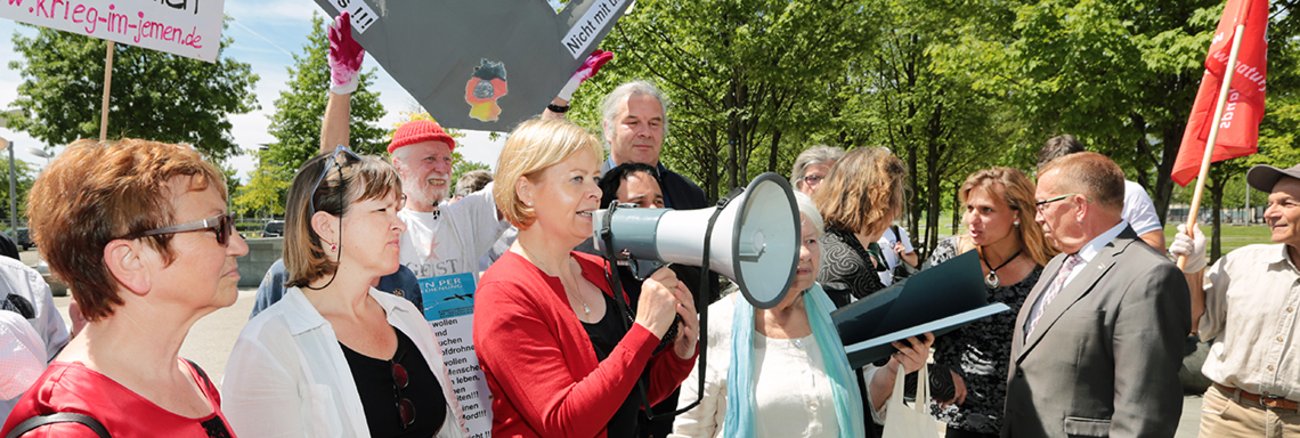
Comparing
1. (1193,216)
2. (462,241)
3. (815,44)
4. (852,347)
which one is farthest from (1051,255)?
(815,44)

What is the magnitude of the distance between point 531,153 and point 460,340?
103 centimetres

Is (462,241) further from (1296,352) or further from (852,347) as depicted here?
(1296,352)

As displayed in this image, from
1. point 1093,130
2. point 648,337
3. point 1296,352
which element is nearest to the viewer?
point 648,337

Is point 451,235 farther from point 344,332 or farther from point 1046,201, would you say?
point 1046,201

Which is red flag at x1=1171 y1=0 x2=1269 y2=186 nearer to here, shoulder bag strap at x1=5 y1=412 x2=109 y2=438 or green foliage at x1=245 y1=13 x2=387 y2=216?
shoulder bag strap at x1=5 y1=412 x2=109 y2=438

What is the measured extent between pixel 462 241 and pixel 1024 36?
11.8m

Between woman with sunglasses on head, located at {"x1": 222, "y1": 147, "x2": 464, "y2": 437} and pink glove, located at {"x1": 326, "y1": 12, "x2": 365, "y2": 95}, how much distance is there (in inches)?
50.4

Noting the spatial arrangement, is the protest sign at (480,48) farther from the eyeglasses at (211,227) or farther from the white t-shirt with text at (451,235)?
the eyeglasses at (211,227)

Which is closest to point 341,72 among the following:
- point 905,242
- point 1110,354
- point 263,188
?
point 1110,354

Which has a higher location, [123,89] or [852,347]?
[123,89]

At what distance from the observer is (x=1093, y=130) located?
12.9 meters

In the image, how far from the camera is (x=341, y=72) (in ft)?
11.3

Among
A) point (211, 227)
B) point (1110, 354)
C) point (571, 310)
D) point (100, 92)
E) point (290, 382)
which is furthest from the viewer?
point (100, 92)

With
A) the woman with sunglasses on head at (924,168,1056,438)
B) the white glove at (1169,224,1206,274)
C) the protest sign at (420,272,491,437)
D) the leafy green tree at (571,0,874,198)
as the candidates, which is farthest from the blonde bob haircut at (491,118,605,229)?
the leafy green tree at (571,0,874,198)
